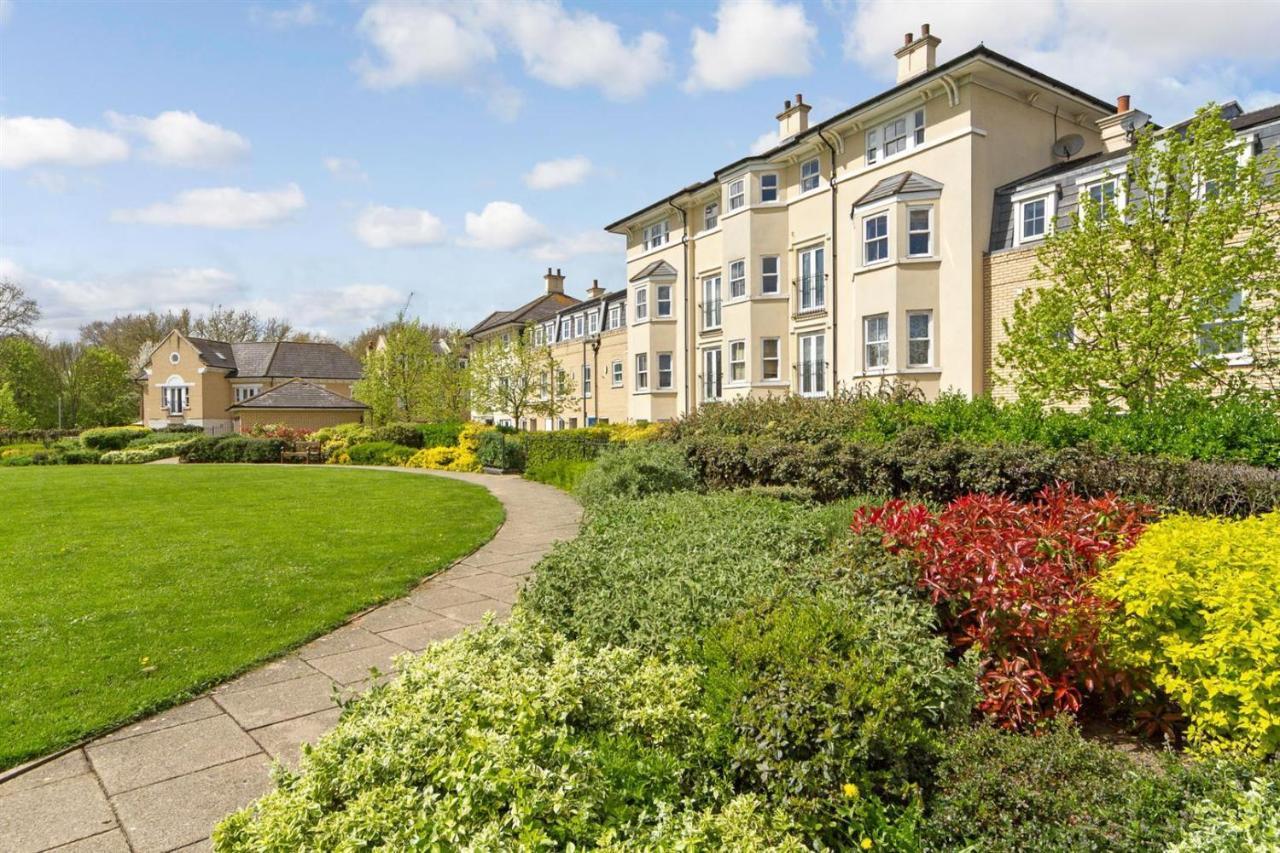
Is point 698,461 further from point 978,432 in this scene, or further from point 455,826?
point 455,826

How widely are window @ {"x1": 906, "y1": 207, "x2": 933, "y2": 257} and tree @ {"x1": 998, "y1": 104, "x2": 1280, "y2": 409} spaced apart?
24.9ft

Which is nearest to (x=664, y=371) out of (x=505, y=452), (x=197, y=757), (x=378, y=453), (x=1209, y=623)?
(x=505, y=452)

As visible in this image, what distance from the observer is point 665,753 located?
9.54ft

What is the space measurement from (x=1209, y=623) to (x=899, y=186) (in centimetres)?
1730

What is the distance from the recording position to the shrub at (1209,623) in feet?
10.3

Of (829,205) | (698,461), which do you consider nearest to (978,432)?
(698,461)

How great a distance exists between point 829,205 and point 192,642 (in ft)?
68.3

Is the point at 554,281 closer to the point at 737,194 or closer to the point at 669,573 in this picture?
the point at 737,194

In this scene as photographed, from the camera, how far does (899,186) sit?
60.4 feet

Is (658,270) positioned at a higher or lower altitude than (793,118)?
lower

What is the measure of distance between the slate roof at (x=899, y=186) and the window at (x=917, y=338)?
3.25 m

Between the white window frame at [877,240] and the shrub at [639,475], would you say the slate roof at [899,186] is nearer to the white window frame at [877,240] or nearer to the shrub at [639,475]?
the white window frame at [877,240]

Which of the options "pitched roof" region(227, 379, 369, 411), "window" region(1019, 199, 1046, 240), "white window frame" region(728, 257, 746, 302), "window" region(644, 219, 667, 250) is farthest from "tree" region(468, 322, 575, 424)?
"window" region(1019, 199, 1046, 240)

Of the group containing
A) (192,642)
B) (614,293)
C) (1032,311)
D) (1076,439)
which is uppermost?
(614,293)
